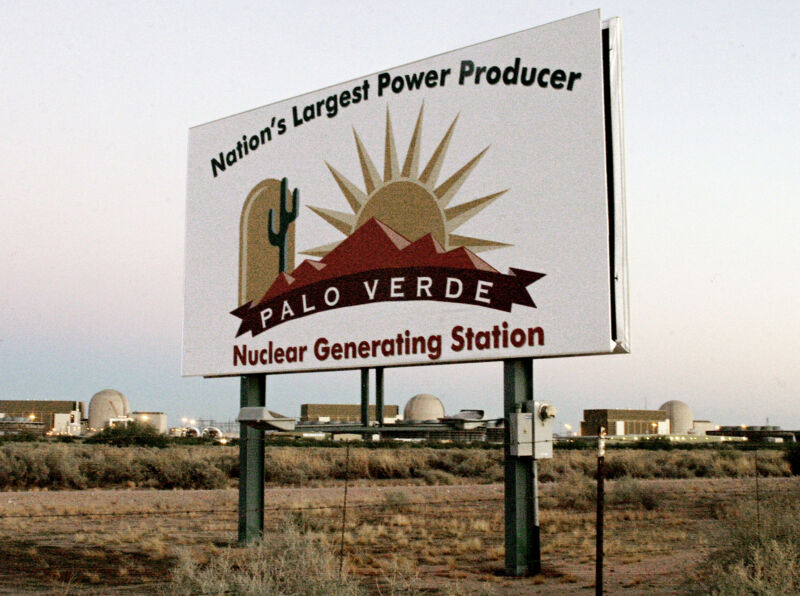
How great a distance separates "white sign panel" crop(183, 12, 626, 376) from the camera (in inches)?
454

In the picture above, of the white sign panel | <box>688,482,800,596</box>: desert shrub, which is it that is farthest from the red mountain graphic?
<box>688,482,800,596</box>: desert shrub

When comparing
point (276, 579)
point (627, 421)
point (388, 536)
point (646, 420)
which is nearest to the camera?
point (276, 579)

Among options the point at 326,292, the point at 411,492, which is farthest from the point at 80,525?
the point at 411,492

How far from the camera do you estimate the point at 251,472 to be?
49.4 ft

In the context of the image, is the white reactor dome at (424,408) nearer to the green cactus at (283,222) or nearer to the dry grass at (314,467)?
the dry grass at (314,467)

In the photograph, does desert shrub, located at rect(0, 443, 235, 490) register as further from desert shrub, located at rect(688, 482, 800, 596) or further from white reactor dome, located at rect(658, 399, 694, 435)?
white reactor dome, located at rect(658, 399, 694, 435)

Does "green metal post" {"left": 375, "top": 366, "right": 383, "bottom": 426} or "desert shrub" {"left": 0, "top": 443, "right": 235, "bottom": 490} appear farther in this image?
"desert shrub" {"left": 0, "top": 443, "right": 235, "bottom": 490}

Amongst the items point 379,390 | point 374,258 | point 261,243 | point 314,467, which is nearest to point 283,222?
point 261,243

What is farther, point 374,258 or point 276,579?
point 374,258

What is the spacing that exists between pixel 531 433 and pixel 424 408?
53573 mm

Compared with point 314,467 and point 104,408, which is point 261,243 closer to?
point 314,467

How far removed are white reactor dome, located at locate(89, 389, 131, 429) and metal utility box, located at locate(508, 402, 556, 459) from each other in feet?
228

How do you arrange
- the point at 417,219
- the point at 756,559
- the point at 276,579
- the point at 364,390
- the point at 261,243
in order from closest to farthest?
the point at 756,559, the point at 276,579, the point at 417,219, the point at 364,390, the point at 261,243

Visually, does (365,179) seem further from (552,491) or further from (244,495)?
(552,491)
